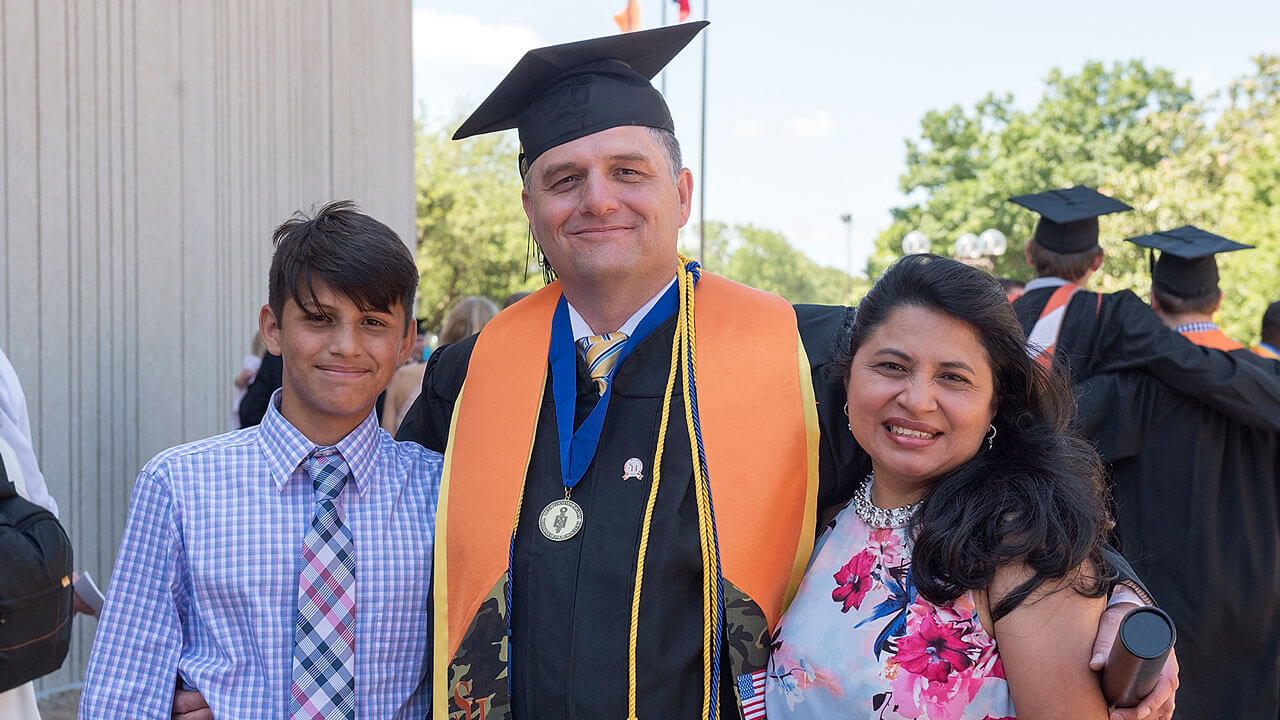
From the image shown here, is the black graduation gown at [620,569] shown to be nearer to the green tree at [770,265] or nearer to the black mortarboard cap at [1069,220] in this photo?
the black mortarboard cap at [1069,220]

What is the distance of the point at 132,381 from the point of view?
541cm

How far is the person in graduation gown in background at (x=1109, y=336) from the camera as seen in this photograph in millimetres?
3674

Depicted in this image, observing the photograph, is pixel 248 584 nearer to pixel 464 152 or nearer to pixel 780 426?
pixel 780 426

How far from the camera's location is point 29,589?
6.68 feet

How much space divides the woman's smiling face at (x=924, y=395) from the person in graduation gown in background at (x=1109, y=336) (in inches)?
70.1

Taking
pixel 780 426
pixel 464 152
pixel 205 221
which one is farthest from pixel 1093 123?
pixel 780 426

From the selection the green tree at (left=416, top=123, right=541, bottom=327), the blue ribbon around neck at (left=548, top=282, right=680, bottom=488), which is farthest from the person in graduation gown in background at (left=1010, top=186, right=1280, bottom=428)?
the green tree at (left=416, top=123, right=541, bottom=327)

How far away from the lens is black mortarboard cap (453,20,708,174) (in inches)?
86.7

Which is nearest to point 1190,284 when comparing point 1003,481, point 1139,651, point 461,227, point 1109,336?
point 1109,336

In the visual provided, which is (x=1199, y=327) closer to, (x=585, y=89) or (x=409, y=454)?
(x=585, y=89)

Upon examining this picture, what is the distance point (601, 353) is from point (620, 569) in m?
0.48

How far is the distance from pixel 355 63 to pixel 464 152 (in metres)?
20.0

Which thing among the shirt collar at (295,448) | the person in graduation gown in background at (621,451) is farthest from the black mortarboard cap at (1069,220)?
the shirt collar at (295,448)

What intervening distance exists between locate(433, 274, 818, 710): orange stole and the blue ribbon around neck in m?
0.05
